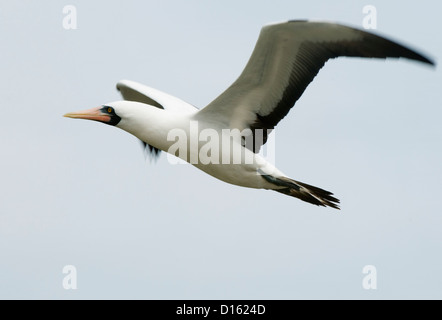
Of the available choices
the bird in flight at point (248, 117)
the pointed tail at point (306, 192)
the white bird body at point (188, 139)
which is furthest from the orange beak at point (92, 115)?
the pointed tail at point (306, 192)

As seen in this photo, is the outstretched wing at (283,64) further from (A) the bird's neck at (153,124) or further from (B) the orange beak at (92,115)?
(B) the orange beak at (92,115)

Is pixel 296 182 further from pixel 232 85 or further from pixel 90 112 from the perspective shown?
pixel 90 112

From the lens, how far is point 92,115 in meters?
12.3

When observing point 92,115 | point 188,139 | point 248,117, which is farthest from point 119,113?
point 248,117

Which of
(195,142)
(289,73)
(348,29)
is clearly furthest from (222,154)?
(348,29)

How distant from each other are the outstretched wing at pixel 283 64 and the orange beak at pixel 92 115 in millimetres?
1167

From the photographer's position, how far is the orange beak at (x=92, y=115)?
12.2 meters

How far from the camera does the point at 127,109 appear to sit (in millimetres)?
12141

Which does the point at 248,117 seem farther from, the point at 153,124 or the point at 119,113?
the point at 119,113

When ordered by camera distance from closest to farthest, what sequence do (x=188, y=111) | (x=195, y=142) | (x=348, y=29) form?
(x=348, y=29)
(x=195, y=142)
(x=188, y=111)

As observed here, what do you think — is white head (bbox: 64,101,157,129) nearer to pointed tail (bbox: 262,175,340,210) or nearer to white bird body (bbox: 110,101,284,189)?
white bird body (bbox: 110,101,284,189)

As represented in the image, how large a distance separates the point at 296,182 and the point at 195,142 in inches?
53.1

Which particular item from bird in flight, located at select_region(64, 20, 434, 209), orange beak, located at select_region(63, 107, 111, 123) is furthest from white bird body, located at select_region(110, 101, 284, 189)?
orange beak, located at select_region(63, 107, 111, 123)

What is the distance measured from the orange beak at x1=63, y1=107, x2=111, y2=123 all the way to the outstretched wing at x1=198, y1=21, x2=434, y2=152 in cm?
117
